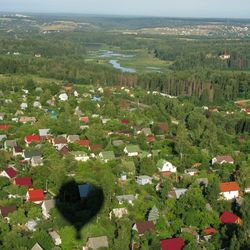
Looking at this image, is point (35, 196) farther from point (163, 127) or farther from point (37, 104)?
point (37, 104)

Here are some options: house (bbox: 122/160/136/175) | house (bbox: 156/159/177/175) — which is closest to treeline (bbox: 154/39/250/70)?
house (bbox: 156/159/177/175)

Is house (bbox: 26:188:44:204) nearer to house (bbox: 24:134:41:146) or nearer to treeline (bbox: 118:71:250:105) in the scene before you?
house (bbox: 24:134:41:146)

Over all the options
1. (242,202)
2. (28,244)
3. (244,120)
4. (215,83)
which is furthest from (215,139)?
(215,83)

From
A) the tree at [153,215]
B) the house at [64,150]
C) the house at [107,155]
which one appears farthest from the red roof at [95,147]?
the tree at [153,215]

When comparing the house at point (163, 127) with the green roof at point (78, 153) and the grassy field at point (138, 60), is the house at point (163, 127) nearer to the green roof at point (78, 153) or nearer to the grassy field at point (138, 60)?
the green roof at point (78, 153)

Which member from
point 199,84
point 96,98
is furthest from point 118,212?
point 199,84

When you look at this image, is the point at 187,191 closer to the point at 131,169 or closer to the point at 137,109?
the point at 131,169
